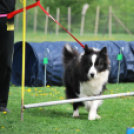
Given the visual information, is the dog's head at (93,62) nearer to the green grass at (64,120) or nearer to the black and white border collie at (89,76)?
the black and white border collie at (89,76)

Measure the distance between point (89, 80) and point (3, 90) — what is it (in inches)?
52.4

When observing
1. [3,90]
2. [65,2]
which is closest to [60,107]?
[3,90]

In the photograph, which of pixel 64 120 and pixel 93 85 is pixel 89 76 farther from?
pixel 64 120

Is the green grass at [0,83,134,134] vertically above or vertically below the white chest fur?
below

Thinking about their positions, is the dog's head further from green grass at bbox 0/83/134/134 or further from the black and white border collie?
green grass at bbox 0/83/134/134

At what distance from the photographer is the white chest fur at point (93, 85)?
175 inches

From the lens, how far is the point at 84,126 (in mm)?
3869

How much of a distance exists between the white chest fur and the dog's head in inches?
3.5

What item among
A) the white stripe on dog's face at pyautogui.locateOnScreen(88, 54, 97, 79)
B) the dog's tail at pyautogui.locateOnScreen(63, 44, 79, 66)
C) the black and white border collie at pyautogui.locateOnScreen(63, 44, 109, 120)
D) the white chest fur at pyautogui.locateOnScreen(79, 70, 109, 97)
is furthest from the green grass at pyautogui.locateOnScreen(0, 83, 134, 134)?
the dog's tail at pyautogui.locateOnScreen(63, 44, 79, 66)

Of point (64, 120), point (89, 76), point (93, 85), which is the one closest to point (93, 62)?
point (89, 76)

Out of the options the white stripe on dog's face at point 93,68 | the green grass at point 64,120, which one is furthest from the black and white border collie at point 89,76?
the green grass at point 64,120

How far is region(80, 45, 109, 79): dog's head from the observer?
4.27m

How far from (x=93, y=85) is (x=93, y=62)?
1.24 feet

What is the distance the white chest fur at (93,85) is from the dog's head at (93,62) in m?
0.09
